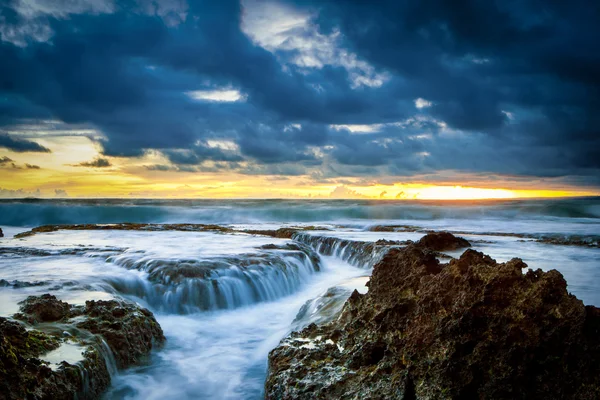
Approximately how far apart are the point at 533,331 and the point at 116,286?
8.08 m

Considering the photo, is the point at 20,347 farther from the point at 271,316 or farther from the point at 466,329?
the point at 271,316

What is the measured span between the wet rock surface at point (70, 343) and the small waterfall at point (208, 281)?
2598mm

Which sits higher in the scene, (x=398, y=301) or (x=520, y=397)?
(x=398, y=301)

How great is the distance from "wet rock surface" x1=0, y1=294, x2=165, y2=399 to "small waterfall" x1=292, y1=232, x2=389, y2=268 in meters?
7.69

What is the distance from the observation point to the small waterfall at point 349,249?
13.2 metres

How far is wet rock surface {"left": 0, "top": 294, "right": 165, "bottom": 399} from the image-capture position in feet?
11.9

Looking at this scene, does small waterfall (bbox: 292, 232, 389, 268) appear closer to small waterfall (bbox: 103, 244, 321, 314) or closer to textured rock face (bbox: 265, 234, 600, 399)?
small waterfall (bbox: 103, 244, 321, 314)

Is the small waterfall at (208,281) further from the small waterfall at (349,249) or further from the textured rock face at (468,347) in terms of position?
the textured rock face at (468,347)

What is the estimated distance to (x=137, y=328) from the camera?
6.11 meters

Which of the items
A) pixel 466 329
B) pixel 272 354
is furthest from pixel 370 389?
pixel 272 354

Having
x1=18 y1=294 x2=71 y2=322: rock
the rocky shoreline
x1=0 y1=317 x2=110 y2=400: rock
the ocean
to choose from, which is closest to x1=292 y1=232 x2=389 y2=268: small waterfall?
the ocean

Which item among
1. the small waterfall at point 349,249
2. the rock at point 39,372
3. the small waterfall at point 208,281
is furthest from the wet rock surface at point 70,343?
the small waterfall at point 349,249

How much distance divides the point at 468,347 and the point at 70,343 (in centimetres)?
409

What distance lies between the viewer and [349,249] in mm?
15594
